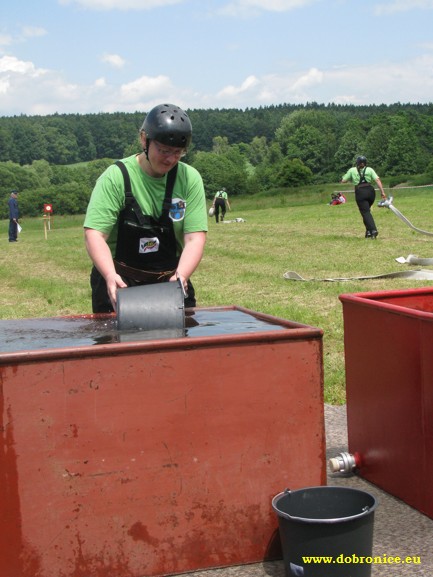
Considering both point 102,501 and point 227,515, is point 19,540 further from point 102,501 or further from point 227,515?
point 227,515

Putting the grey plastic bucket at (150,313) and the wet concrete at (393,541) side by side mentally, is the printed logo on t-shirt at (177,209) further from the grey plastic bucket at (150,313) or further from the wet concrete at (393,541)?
the wet concrete at (393,541)

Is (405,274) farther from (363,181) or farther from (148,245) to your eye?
(148,245)

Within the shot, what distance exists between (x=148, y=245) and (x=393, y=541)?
2.10m

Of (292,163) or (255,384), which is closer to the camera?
(255,384)

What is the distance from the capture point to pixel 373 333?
450cm

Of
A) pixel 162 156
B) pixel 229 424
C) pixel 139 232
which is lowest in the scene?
pixel 229 424

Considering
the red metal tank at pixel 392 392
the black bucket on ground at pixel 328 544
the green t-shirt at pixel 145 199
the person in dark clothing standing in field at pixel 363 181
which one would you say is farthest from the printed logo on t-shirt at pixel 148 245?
the person in dark clothing standing in field at pixel 363 181

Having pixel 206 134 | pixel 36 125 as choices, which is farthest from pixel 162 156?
pixel 206 134

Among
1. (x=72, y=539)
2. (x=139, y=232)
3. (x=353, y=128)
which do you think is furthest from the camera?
(x=353, y=128)

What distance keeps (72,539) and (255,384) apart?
0.95 m

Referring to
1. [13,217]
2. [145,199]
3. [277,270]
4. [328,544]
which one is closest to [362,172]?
[277,270]

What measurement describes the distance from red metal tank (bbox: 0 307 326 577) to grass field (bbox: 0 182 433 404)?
3.07 metres

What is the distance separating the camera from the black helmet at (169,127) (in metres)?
4.31

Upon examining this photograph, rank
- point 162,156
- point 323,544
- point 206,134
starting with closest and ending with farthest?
point 323,544 < point 162,156 < point 206,134
